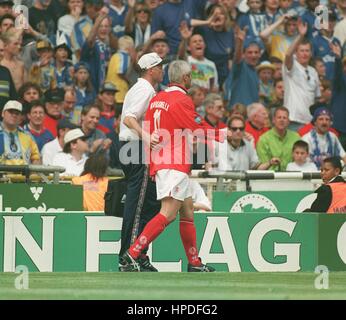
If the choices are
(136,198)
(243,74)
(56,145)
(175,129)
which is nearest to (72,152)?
(56,145)

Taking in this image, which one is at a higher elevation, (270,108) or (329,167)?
(270,108)

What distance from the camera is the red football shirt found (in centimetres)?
1187

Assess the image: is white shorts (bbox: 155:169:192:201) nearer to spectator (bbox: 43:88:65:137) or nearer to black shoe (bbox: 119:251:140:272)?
black shoe (bbox: 119:251:140:272)

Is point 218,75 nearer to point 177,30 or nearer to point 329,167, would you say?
point 177,30

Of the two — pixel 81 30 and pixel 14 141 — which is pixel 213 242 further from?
pixel 81 30

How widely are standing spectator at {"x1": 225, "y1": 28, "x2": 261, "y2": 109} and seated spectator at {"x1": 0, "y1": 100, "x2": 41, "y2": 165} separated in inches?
142

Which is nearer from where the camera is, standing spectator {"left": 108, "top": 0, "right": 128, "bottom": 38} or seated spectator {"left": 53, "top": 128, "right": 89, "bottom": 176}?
seated spectator {"left": 53, "top": 128, "right": 89, "bottom": 176}

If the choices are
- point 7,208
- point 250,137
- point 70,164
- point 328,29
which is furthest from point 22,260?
point 328,29

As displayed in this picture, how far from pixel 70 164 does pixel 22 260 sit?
3.47 meters

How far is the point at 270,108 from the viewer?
1906 cm

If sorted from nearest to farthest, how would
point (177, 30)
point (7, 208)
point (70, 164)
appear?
point (7, 208)
point (70, 164)
point (177, 30)

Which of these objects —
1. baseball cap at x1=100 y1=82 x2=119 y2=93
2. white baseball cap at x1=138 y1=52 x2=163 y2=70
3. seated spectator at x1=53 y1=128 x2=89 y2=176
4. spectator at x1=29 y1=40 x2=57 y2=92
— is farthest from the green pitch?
baseball cap at x1=100 y1=82 x2=119 y2=93

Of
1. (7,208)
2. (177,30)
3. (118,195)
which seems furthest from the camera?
(177,30)

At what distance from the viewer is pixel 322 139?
18.3 meters
